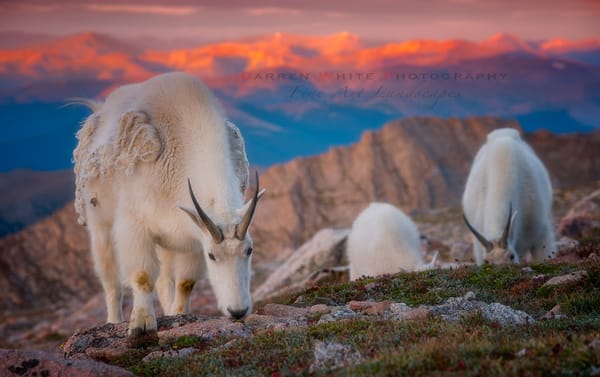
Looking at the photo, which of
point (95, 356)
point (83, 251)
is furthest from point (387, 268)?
point (83, 251)

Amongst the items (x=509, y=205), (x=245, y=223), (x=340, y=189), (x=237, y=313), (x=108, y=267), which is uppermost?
(x=340, y=189)

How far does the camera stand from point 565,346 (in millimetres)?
5539

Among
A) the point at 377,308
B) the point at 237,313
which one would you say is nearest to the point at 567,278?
the point at 377,308

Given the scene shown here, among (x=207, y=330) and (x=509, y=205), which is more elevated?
(x=509, y=205)

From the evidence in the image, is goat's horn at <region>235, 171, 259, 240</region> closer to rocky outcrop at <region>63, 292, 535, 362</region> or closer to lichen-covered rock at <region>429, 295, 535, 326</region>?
rocky outcrop at <region>63, 292, 535, 362</region>

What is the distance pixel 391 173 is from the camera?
6106cm

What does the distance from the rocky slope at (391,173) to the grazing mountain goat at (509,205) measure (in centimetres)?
3331

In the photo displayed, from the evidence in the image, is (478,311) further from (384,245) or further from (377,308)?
(384,245)

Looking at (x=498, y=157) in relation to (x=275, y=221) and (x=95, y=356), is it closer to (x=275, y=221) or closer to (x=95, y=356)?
(x=95, y=356)

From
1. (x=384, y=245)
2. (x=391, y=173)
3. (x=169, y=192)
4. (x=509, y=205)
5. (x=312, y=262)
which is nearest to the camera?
(x=169, y=192)

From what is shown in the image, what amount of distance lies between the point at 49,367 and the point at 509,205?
10351 mm

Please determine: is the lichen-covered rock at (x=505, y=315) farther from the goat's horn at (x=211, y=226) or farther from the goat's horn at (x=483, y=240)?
the goat's horn at (x=483, y=240)

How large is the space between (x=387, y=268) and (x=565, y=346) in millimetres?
9193

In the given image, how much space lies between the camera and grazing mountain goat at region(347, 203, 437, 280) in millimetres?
14766
